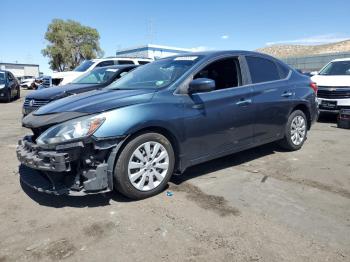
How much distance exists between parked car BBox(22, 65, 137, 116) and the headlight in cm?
491

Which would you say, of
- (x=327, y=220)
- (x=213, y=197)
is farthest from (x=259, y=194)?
(x=327, y=220)

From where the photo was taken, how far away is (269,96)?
5578mm

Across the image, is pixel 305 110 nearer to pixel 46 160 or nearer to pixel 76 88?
pixel 46 160

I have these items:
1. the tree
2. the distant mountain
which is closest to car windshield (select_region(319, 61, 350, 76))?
the tree

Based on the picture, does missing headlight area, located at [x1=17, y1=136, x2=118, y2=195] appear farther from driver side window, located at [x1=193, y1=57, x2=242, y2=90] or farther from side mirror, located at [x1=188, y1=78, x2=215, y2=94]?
driver side window, located at [x1=193, y1=57, x2=242, y2=90]

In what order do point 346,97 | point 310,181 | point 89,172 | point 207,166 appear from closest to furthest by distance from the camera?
point 89,172
point 310,181
point 207,166
point 346,97

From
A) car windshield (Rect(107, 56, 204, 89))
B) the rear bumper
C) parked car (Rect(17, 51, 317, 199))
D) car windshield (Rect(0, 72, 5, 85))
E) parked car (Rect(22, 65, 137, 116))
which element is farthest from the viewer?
car windshield (Rect(0, 72, 5, 85))

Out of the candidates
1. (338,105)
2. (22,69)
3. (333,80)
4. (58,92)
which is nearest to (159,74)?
(58,92)

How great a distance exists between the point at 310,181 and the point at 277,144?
5.74 ft

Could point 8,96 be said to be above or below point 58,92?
below

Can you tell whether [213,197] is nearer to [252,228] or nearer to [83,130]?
[252,228]

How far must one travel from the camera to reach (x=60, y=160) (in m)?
3.62

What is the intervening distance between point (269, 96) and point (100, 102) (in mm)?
2747

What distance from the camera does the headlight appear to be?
3.72m
